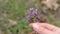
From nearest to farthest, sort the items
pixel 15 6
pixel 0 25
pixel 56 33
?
pixel 56 33 → pixel 0 25 → pixel 15 6

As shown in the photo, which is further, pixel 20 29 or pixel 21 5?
pixel 21 5

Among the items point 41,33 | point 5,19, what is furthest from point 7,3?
point 41,33

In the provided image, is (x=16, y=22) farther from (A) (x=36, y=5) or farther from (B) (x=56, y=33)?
(B) (x=56, y=33)

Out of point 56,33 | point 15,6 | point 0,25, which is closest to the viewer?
point 56,33

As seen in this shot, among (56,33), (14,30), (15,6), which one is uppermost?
(15,6)

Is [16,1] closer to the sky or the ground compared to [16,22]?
closer to the sky

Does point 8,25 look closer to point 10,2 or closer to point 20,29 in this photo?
point 20,29
